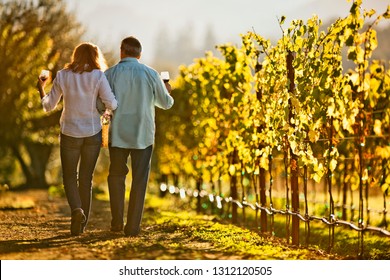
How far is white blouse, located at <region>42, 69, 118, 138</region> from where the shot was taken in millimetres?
6449

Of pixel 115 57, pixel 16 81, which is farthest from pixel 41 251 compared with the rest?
pixel 115 57

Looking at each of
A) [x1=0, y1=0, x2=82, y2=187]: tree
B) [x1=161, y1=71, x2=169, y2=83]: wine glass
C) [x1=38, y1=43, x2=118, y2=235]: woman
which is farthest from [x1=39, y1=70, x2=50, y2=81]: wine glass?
[x1=0, y1=0, x2=82, y2=187]: tree

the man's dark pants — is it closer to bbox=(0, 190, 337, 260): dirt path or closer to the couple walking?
the couple walking

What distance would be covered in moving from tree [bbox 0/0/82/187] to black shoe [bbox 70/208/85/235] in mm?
9465

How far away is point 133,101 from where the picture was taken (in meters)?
6.60

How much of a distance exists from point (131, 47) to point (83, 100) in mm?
653

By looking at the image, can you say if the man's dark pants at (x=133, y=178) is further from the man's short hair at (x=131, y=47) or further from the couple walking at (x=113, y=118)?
the man's short hair at (x=131, y=47)

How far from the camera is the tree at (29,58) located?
1609 centimetres

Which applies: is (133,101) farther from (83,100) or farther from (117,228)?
(117,228)

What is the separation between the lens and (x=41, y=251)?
5422 millimetres

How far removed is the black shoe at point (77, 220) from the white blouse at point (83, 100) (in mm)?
653

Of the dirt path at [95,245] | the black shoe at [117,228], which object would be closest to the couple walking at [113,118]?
the black shoe at [117,228]
